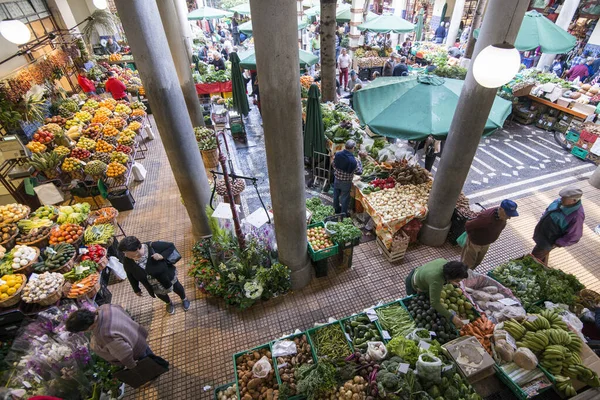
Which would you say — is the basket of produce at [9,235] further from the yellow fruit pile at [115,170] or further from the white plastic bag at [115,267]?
the yellow fruit pile at [115,170]

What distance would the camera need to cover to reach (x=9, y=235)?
479 centimetres

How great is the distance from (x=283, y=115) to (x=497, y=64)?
2397 millimetres

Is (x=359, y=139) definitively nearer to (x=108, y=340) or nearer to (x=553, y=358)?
(x=553, y=358)

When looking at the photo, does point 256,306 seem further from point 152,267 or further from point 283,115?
point 283,115

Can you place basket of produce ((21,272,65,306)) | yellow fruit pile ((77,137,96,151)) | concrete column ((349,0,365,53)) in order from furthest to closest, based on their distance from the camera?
concrete column ((349,0,365,53)), yellow fruit pile ((77,137,96,151)), basket of produce ((21,272,65,306))

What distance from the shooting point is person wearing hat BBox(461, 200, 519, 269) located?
4.11m

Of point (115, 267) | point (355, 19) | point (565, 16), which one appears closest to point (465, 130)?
point (115, 267)

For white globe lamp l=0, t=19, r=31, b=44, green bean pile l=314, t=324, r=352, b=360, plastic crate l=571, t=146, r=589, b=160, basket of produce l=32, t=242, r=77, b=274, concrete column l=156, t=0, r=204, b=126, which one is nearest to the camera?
green bean pile l=314, t=324, r=352, b=360

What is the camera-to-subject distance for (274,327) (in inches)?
183

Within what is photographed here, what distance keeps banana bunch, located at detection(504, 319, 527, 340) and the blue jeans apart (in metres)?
3.36

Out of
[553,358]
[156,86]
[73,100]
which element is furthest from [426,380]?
[73,100]

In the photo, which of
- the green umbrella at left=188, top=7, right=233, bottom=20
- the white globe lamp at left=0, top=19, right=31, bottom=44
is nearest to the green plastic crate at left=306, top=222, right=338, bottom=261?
the white globe lamp at left=0, top=19, right=31, bottom=44

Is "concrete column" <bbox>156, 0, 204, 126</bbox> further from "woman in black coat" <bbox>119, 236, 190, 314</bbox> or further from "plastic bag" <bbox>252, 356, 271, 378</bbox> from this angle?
"plastic bag" <bbox>252, 356, 271, 378</bbox>

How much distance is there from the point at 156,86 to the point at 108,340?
3451 millimetres
